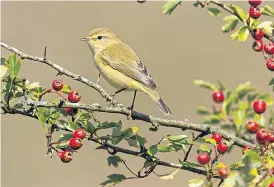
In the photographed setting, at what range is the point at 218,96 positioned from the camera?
270cm

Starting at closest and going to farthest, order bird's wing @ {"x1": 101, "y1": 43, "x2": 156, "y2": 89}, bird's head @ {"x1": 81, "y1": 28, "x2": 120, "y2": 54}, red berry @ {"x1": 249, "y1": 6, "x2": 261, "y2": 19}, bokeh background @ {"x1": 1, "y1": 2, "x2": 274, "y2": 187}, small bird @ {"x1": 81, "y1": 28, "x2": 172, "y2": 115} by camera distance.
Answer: red berry @ {"x1": 249, "y1": 6, "x2": 261, "y2": 19}, small bird @ {"x1": 81, "y1": 28, "x2": 172, "y2": 115}, bird's wing @ {"x1": 101, "y1": 43, "x2": 156, "y2": 89}, bird's head @ {"x1": 81, "y1": 28, "x2": 120, "y2": 54}, bokeh background @ {"x1": 1, "y1": 2, "x2": 274, "y2": 187}

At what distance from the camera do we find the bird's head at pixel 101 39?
6.67 metres

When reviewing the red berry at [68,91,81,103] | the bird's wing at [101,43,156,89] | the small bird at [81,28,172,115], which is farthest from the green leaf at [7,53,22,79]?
the bird's wing at [101,43,156,89]

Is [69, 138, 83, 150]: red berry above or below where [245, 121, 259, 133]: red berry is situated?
below

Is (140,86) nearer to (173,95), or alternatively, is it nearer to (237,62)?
(173,95)

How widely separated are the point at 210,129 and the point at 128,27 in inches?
751

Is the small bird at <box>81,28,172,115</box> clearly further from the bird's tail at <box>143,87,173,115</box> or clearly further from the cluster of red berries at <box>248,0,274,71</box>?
the cluster of red berries at <box>248,0,274,71</box>

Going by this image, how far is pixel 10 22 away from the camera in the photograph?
2158cm

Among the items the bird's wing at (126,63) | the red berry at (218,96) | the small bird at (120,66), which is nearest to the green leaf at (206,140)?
the red berry at (218,96)

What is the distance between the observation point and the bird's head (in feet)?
21.9

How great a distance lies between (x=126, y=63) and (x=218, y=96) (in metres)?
3.41

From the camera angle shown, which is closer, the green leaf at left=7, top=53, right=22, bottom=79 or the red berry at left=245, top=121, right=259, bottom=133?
the red berry at left=245, top=121, right=259, bottom=133

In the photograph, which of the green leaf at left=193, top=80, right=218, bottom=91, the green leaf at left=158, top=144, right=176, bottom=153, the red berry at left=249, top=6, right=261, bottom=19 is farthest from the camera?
the red berry at left=249, top=6, right=261, bottom=19

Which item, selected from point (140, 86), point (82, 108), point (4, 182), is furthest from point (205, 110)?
point (4, 182)
